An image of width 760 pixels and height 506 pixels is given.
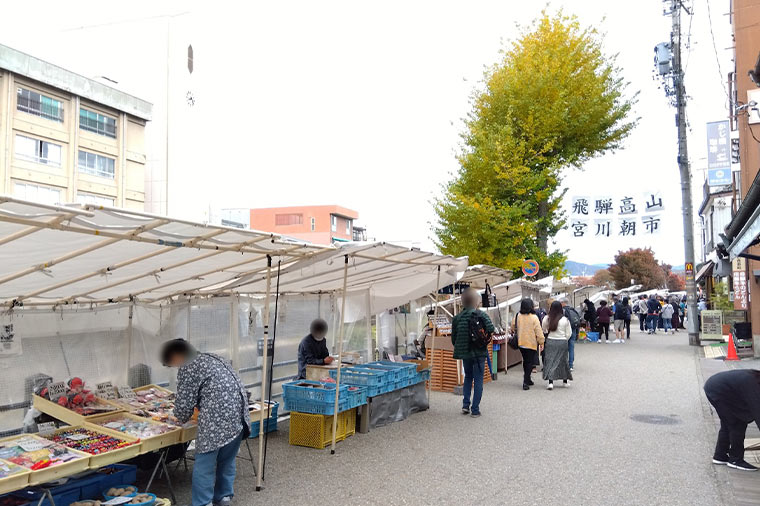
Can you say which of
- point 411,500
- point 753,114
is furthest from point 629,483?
point 753,114

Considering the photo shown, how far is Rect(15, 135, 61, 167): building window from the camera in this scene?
36438 mm

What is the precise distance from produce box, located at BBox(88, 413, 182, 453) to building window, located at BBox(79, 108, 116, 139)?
4162cm

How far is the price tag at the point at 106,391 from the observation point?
258 inches

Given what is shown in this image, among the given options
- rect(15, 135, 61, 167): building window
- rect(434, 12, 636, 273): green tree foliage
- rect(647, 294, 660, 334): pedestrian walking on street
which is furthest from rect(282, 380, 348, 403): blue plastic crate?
rect(15, 135, 61, 167): building window

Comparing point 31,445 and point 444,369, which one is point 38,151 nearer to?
point 444,369

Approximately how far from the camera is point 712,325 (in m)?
21.2

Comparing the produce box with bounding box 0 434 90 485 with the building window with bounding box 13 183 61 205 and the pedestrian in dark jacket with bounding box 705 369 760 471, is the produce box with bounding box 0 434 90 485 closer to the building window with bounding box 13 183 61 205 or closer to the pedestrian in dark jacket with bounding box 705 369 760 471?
the pedestrian in dark jacket with bounding box 705 369 760 471

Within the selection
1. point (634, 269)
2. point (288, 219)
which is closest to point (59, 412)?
point (634, 269)

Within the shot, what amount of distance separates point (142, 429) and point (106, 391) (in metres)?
1.44

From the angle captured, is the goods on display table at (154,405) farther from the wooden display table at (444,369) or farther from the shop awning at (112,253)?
the wooden display table at (444,369)

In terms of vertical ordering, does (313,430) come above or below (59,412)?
below

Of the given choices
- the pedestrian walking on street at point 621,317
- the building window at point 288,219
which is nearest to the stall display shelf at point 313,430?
the pedestrian walking on street at point 621,317

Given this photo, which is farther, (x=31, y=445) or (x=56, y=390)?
(x=56, y=390)

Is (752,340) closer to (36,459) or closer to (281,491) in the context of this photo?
(281,491)
